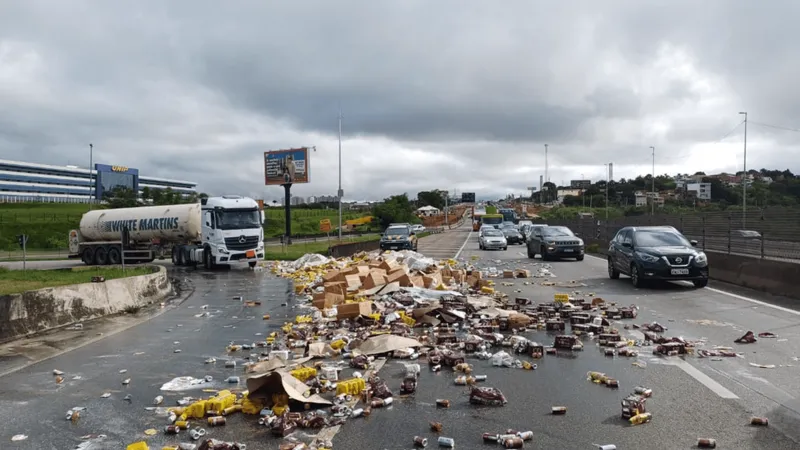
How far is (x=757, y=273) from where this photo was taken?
54.6 ft

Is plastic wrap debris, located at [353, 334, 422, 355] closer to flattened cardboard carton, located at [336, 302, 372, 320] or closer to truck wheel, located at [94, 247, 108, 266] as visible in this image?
flattened cardboard carton, located at [336, 302, 372, 320]

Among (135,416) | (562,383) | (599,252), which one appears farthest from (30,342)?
(599,252)

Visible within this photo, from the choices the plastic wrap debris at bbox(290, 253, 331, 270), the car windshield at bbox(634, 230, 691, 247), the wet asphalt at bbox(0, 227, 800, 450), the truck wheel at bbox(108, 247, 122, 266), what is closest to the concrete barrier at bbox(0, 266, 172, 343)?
the wet asphalt at bbox(0, 227, 800, 450)

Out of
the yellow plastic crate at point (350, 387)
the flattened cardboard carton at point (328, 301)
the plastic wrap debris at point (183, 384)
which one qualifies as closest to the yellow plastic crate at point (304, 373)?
the yellow plastic crate at point (350, 387)

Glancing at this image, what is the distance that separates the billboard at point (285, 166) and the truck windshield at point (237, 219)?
24.9m

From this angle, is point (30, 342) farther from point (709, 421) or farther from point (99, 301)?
point (709, 421)

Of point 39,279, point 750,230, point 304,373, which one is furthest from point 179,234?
point 304,373

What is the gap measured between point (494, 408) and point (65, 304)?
31.3 feet

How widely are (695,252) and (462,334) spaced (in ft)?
31.6

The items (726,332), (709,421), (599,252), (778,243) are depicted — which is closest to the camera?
(709,421)

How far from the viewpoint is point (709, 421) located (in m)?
5.49

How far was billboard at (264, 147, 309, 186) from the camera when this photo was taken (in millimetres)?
57000

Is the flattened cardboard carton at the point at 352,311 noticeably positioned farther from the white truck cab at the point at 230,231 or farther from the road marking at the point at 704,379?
the white truck cab at the point at 230,231

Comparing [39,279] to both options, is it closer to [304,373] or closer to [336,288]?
[336,288]
